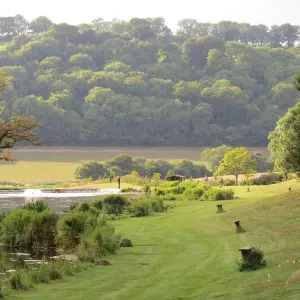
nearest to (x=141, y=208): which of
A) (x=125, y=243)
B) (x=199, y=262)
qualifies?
(x=125, y=243)

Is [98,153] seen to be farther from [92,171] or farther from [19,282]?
[19,282]

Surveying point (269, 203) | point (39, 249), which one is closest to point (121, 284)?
point (39, 249)

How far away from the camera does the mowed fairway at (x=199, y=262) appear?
838 inches

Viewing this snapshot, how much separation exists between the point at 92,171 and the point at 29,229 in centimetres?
8791

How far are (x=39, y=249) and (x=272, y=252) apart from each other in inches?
503

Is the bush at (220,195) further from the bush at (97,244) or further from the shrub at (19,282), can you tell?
the shrub at (19,282)

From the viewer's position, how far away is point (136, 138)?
184m

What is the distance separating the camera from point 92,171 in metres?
125

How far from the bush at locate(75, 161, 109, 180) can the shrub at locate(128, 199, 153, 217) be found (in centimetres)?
6875

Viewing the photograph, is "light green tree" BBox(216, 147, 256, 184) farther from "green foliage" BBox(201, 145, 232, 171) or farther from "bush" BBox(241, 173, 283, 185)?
"green foliage" BBox(201, 145, 232, 171)

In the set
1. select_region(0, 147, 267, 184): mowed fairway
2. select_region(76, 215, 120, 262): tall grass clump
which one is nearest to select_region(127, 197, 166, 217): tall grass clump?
select_region(76, 215, 120, 262): tall grass clump

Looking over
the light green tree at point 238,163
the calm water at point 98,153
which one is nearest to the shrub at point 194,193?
the light green tree at point 238,163

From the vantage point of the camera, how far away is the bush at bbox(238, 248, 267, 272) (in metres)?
23.7

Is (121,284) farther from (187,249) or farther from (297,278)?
(187,249)
